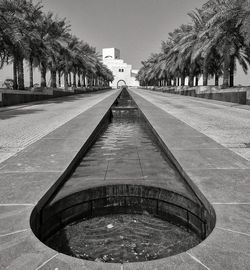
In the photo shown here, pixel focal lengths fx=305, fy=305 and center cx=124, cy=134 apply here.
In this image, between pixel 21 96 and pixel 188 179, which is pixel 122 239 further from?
pixel 21 96

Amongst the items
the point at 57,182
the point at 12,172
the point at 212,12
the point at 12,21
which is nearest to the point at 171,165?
the point at 57,182

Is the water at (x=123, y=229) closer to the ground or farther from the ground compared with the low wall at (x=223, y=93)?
closer to the ground

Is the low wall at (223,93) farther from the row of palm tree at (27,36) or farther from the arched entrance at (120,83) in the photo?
the arched entrance at (120,83)

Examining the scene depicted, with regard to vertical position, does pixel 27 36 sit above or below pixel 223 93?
above

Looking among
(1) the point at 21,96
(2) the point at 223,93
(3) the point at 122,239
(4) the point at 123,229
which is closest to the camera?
(3) the point at 122,239

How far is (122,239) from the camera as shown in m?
3.41

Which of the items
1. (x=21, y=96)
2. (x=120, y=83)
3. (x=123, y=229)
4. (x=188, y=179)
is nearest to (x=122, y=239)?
(x=123, y=229)

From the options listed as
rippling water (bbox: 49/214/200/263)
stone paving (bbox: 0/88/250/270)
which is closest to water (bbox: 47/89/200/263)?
rippling water (bbox: 49/214/200/263)

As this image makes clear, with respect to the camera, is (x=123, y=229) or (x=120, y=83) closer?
(x=123, y=229)

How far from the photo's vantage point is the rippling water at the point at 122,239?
3084 mm

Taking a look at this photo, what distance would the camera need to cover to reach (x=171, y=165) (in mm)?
5867

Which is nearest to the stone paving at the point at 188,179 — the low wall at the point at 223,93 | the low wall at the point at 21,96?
the low wall at the point at 21,96

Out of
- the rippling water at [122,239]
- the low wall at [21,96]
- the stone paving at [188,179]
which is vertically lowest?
the rippling water at [122,239]

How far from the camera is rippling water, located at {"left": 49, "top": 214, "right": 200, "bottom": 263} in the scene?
3084 millimetres
